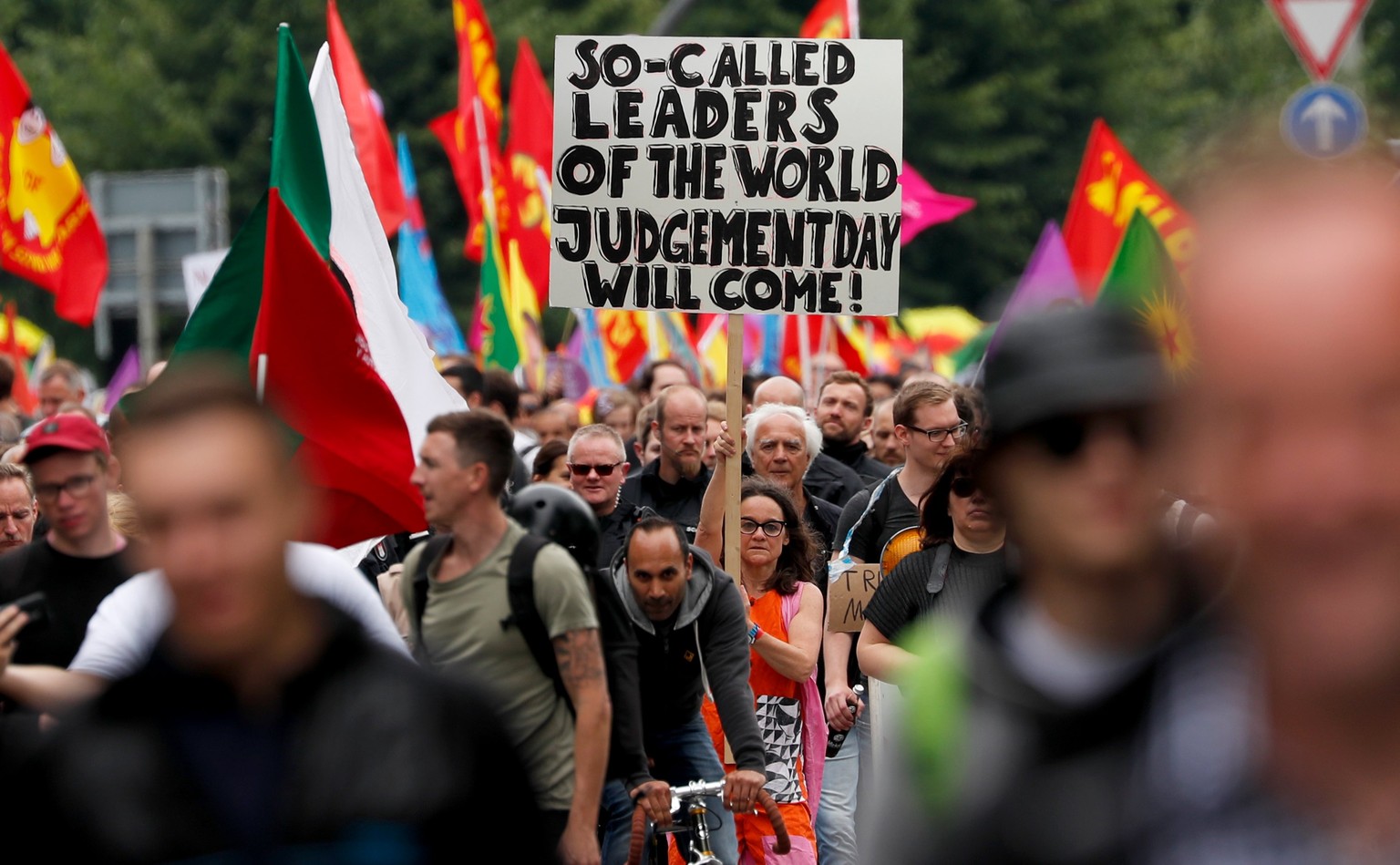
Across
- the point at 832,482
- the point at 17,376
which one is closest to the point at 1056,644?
the point at 832,482

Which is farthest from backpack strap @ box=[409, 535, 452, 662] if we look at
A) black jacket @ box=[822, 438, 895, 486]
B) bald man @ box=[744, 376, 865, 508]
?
black jacket @ box=[822, 438, 895, 486]

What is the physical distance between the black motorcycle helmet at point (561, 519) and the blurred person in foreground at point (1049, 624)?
386 centimetres

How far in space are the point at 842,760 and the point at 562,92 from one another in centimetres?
289

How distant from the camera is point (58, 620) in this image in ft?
16.4

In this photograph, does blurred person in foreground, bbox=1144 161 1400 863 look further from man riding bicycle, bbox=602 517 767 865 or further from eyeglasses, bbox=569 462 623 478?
eyeglasses, bbox=569 462 623 478

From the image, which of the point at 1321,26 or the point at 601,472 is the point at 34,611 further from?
the point at 1321,26

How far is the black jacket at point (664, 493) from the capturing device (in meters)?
8.89

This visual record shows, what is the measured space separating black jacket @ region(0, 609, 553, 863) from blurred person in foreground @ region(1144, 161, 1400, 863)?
92 centimetres

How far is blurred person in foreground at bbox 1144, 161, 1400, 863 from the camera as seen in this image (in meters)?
1.20

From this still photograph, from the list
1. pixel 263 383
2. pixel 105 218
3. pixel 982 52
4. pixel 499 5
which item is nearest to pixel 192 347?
pixel 263 383

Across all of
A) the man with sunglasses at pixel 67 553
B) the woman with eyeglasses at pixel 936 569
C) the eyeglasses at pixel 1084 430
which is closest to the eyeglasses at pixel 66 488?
the man with sunglasses at pixel 67 553

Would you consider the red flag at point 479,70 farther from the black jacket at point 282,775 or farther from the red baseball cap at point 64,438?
the black jacket at point 282,775

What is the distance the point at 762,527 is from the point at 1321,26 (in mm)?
2672

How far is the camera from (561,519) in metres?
5.62
